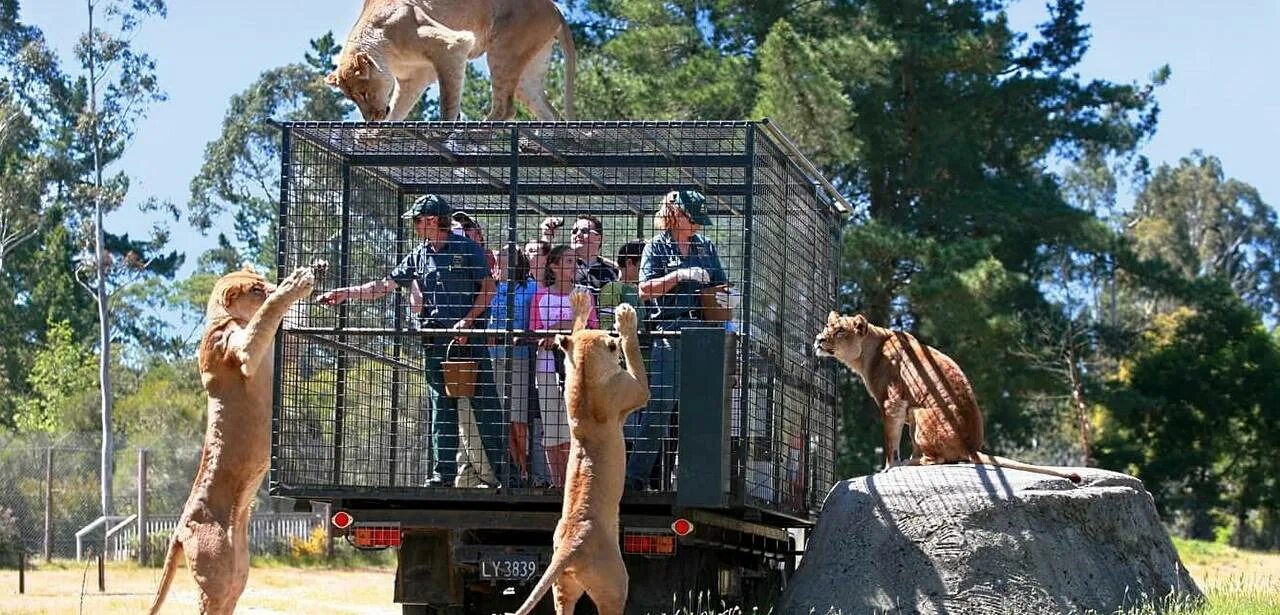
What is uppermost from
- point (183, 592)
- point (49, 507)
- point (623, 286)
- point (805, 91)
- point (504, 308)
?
point (805, 91)

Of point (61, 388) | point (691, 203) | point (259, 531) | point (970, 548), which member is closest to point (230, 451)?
point (691, 203)

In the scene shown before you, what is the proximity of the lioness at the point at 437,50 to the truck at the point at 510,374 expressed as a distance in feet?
1.44

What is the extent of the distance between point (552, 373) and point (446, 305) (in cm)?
60

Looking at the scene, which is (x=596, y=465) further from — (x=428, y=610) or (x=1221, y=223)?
(x=1221, y=223)

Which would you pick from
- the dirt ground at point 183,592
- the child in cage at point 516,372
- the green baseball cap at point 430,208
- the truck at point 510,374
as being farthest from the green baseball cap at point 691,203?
the dirt ground at point 183,592

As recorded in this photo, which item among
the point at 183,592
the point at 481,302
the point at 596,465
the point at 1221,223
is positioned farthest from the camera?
the point at 1221,223

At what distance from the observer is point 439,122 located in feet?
27.9

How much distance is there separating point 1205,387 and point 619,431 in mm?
25375

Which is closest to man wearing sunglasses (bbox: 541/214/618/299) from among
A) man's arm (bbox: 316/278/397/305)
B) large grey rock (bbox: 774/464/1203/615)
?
man's arm (bbox: 316/278/397/305)

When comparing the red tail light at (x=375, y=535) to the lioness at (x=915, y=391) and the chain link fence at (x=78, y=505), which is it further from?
the chain link fence at (x=78, y=505)

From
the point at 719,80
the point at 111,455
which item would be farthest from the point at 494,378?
the point at 111,455

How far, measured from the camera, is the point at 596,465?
7.53m

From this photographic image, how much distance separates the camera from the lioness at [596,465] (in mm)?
7461

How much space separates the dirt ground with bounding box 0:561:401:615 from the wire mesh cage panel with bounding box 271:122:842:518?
368cm
